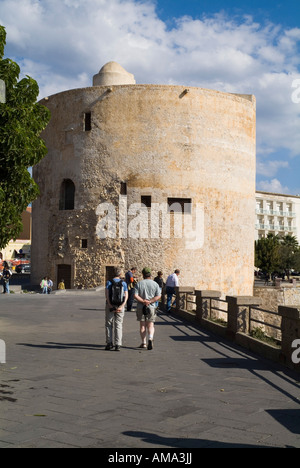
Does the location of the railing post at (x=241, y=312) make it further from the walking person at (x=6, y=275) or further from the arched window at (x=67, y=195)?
the arched window at (x=67, y=195)

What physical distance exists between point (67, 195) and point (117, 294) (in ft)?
73.2

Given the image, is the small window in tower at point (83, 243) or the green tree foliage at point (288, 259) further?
the green tree foliage at point (288, 259)

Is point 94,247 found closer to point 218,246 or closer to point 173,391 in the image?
Answer: point 218,246

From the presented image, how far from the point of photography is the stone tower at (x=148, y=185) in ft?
93.9

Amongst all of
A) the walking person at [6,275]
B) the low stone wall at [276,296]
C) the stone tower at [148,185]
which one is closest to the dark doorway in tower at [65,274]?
the stone tower at [148,185]

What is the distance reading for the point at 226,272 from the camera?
3022 centimetres

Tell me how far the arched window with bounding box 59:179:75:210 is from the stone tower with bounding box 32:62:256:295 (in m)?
0.06

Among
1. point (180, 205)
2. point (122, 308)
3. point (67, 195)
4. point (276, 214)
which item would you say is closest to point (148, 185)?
point (180, 205)

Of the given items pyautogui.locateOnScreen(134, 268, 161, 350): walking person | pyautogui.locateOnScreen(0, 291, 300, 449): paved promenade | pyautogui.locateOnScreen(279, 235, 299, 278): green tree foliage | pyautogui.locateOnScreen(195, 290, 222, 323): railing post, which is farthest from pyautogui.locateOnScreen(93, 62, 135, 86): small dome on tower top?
pyautogui.locateOnScreen(279, 235, 299, 278): green tree foliage

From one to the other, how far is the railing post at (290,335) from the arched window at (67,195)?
2377 cm

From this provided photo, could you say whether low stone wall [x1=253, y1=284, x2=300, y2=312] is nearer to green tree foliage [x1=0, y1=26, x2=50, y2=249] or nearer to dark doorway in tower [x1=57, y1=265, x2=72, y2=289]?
dark doorway in tower [x1=57, y1=265, x2=72, y2=289]

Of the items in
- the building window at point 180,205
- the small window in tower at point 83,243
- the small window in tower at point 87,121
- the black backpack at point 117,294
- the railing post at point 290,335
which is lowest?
the railing post at point 290,335

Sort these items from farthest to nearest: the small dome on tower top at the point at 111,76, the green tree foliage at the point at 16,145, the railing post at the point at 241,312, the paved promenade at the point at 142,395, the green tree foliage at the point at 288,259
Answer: the green tree foliage at the point at 288,259 → the small dome on tower top at the point at 111,76 → the railing post at the point at 241,312 → the green tree foliage at the point at 16,145 → the paved promenade at the point at 142,395

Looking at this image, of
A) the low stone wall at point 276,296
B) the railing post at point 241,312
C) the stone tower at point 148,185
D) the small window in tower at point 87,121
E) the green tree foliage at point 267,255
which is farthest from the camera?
the green tree foliage at point 267,255
